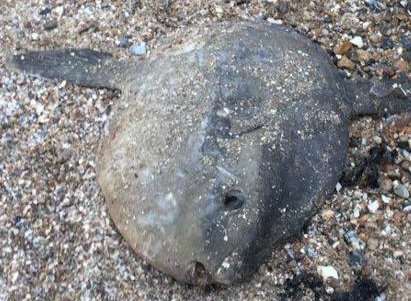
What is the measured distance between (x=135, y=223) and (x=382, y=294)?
3.27 ft

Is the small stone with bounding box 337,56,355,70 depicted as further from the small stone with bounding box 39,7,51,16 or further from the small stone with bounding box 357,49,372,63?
the small stone with bounding box 39,7,51,16

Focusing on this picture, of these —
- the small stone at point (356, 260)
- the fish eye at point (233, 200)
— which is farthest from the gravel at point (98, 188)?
the fish eye at point (233, 200)

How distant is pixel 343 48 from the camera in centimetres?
343

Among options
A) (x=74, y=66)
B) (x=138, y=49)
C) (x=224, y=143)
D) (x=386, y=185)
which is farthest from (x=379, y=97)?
(x=74, y=66)

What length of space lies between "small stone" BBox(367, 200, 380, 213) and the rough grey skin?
0.18 metres

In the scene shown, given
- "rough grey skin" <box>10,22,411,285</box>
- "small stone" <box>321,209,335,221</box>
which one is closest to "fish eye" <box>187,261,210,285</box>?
"rough grey skin" <box>10,22,411,285</box>

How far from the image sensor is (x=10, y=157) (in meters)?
3.05

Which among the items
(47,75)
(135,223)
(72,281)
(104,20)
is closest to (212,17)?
(104,20)

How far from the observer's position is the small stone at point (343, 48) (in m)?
3.42

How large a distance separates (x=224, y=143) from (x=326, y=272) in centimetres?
65

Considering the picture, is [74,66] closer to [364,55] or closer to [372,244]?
[364,55]

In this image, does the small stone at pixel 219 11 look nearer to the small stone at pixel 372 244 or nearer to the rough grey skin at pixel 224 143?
the rough grey skin at pixel 224 143

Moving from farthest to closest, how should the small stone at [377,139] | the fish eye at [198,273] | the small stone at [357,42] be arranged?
the small stone at [357,42]
the small stone at [377,139]
the fish eye at [198,273]

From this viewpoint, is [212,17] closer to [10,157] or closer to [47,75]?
[47,75]
